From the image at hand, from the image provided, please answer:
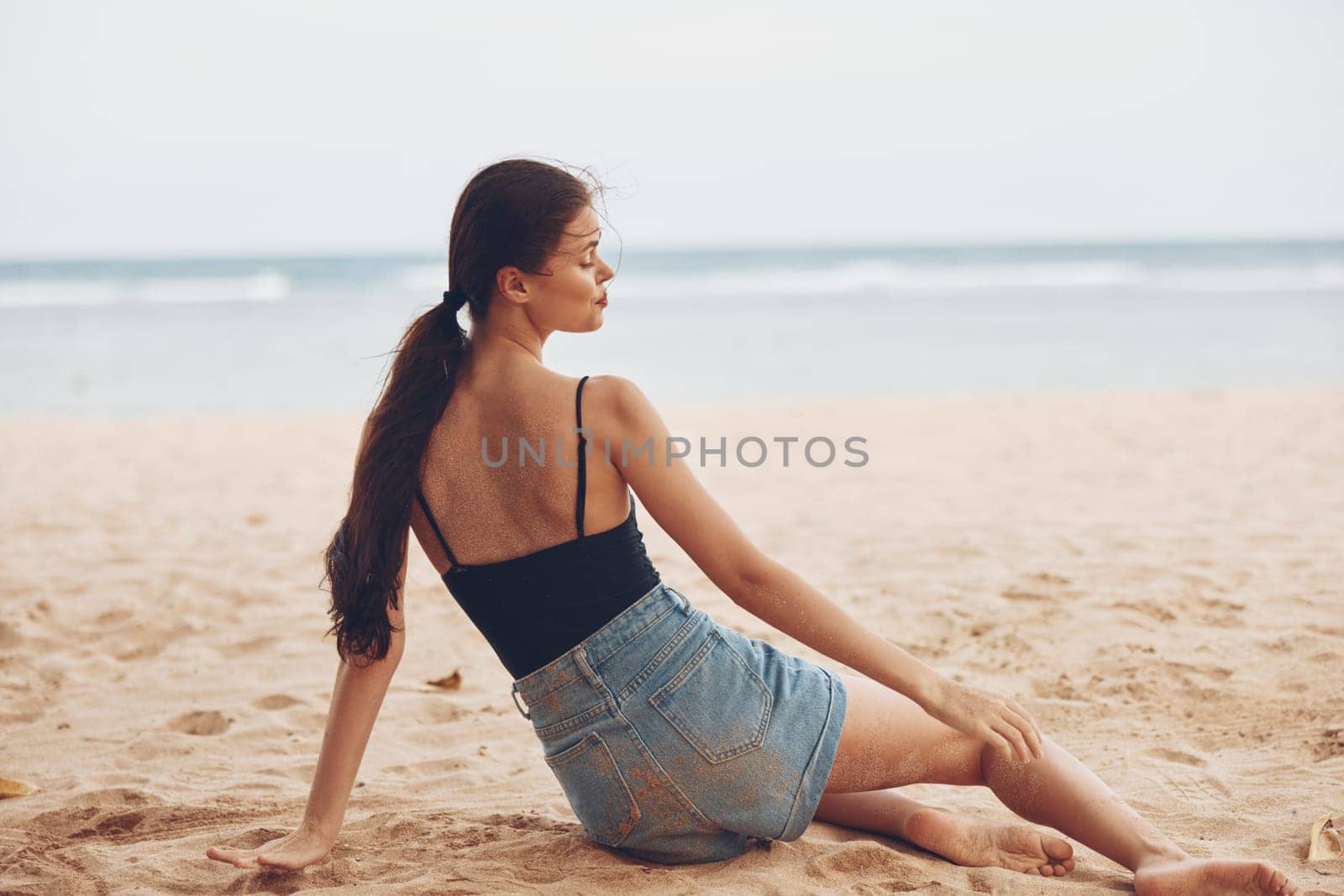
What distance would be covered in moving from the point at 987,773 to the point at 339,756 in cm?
126

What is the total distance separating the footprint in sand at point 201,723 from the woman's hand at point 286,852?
1003mm

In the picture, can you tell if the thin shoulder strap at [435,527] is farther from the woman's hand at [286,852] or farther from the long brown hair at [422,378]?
the woman's hand at [286,852]

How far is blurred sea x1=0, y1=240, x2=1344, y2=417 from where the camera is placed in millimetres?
11375

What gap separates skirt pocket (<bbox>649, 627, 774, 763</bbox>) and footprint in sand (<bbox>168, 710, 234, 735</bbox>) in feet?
5.82

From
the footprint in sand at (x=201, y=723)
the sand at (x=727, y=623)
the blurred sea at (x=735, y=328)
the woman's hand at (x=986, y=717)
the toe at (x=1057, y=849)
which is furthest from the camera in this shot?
the blurred sea at (x=735, y=328)

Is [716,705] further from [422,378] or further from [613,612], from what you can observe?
[422,378]

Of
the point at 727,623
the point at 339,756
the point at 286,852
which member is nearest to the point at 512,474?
the point at 339,756

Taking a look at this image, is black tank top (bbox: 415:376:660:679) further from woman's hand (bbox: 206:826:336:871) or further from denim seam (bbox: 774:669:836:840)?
woman's hand (bbox: 206:826:336:871)

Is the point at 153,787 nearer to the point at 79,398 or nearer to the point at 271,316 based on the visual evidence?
the point at 79,398

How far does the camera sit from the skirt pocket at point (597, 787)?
1981 millimetres

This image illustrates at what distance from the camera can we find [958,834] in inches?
85.4

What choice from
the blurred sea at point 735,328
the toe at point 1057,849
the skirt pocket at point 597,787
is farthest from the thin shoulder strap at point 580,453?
the toe at point 1057,849

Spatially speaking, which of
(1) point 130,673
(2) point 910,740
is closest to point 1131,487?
(2) point 910,740

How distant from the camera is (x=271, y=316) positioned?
1977cm
